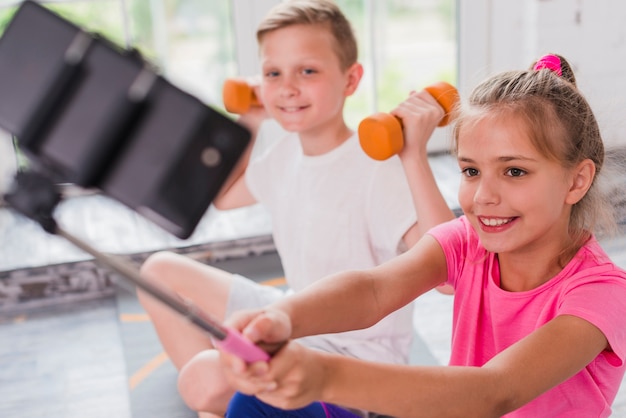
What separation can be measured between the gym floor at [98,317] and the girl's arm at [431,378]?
2.24ft

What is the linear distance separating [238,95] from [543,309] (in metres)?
0.66

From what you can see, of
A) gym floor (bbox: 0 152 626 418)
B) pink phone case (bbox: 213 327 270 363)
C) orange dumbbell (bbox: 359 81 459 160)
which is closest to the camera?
pink phone case (bbox: 213 327 270 363)

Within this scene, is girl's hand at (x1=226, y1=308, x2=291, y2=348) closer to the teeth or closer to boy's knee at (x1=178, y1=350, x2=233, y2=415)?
the teeth

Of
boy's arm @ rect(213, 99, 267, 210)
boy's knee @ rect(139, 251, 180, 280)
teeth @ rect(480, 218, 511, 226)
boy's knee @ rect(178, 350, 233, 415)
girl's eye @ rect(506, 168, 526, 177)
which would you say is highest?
girl's eye @ rect(506, 168, 526, 177)

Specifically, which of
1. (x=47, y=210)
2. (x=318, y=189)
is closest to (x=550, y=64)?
(x=318, y=189)

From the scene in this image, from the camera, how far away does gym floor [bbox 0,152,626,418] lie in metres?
1.52

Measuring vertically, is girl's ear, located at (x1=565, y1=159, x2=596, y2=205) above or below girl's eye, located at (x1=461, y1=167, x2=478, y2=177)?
above

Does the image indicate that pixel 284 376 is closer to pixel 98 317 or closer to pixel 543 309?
pixel 543 309

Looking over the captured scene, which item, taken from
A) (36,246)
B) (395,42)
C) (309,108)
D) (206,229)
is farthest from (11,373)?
(395,42)

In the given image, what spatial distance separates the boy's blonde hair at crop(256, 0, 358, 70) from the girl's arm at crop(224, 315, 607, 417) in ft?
2.11

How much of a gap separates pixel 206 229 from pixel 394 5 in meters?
0.97

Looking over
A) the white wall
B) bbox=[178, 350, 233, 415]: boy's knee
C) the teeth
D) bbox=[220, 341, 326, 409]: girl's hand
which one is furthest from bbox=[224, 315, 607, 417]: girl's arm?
the white wall

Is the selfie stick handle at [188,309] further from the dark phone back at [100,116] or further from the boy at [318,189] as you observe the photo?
the boy at [318,189]

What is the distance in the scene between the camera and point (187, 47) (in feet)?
8.31
